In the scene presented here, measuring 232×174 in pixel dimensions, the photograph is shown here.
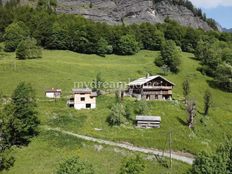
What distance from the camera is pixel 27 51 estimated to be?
390 ft

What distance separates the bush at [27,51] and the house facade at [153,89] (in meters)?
40.4

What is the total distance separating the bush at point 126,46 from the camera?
143 meters

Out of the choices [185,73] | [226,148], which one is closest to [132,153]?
[226,148]

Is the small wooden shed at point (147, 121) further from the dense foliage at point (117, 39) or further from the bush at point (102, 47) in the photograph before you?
the bush at point (102, 47)

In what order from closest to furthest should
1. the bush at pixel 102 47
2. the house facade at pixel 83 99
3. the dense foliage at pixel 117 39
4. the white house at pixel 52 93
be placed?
the house facade at pixel 83 99
the white house at pixel 52 93
the dense foliage at pixel 117 39
the bush at pixel 102 47

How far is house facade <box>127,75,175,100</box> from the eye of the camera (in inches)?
3706

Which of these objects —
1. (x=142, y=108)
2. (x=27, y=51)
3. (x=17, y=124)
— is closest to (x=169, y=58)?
(x=27, y=51)

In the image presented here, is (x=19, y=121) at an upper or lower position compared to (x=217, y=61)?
lower

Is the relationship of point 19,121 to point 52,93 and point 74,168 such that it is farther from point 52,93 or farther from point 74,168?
point 74,168

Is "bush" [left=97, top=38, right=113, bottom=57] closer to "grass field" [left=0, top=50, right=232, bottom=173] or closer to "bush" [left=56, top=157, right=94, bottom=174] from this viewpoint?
"grass field" [left=0, top=50, right=232, bottom=173]

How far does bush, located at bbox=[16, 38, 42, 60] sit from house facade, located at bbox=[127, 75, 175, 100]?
133 feet

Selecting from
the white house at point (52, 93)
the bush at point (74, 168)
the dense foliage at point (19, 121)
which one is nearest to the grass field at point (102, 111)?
the white house at point (52, 93)

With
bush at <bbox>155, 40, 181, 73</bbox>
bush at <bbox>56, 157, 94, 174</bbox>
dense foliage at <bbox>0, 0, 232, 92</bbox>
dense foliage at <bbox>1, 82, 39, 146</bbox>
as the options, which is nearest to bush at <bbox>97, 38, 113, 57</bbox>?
dense foliage at <bbox>0, 0, 232, 92</bbox>

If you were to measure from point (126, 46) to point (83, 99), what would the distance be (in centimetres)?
6399
